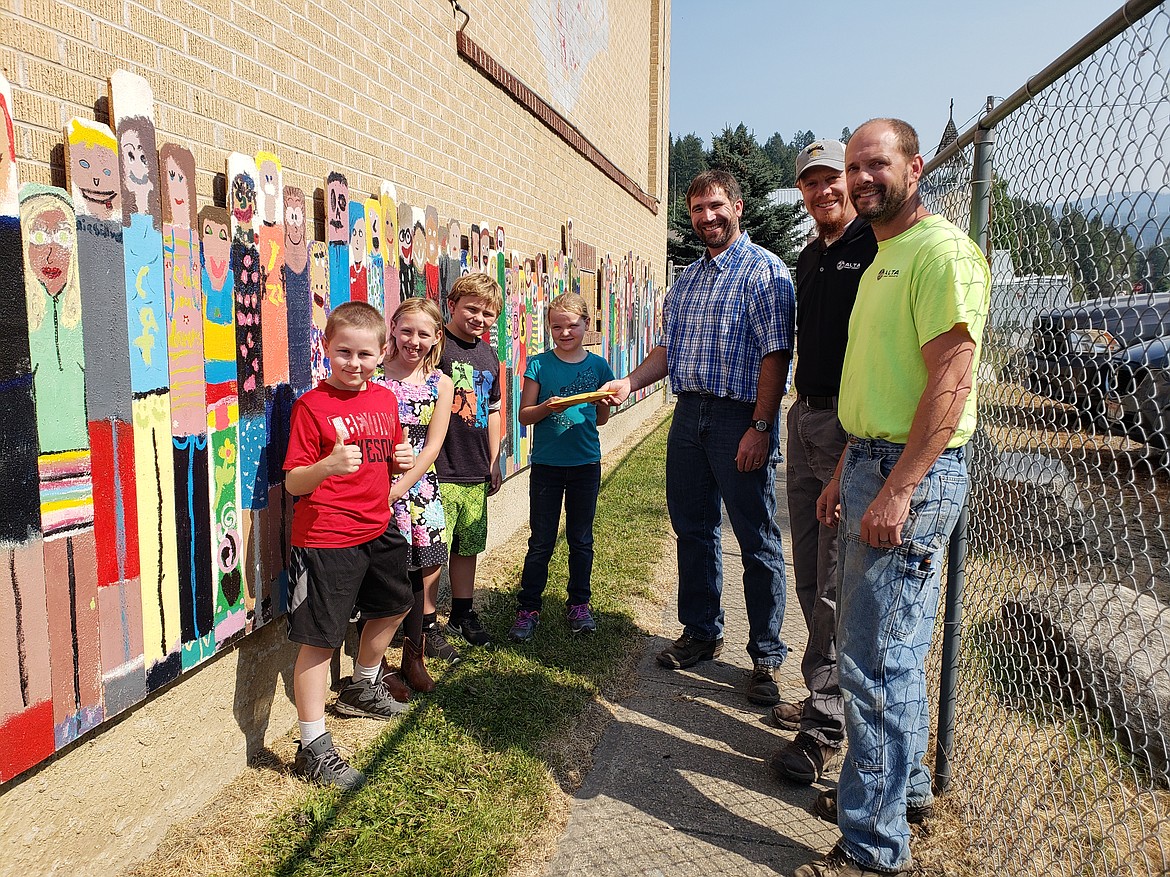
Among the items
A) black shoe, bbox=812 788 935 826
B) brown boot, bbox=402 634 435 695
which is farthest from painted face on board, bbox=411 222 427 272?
black shoe, bbox=812 788 935 826

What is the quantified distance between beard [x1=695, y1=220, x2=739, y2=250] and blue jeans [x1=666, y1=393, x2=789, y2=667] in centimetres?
74

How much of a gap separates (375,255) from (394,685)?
2032mm

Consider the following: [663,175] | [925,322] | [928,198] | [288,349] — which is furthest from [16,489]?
[663,175]

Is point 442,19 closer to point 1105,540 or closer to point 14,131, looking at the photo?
point 14,131

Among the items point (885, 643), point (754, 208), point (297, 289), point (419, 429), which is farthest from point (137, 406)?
point (754, 208)

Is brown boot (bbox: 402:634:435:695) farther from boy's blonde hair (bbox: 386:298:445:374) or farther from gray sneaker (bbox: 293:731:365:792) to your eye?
boy's blonde hair (bbox: 386:298:445:374)

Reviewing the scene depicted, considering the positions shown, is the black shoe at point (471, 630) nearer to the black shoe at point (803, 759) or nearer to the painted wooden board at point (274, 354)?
the painted wooden board at point (274, 354)

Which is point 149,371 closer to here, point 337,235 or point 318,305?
point 318,305

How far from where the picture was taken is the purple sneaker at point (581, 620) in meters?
4.48

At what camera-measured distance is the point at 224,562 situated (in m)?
2.88

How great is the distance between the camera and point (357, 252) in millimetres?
3781

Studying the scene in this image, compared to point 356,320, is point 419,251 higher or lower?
higher

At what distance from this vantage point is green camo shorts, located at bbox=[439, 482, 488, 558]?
4039 millimetres

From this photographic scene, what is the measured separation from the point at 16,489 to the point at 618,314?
10196 mm
